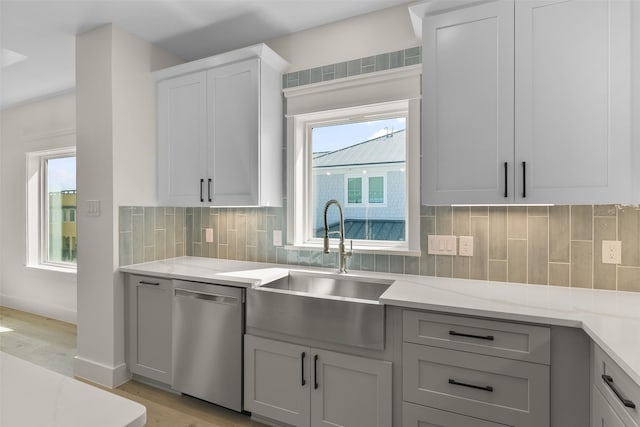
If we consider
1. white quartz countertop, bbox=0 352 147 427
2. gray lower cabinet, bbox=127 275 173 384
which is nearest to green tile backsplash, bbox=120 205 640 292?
gray lower cabinet, bbox=127 275 173 384

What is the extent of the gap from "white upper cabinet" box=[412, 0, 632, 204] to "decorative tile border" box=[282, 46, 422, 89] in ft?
1.31

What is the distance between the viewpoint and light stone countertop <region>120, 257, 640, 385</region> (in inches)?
47.3

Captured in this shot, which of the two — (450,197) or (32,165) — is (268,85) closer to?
(450,197)

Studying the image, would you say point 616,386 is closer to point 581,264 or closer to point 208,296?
point 581,264

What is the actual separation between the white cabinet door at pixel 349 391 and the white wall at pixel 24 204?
3.46 m

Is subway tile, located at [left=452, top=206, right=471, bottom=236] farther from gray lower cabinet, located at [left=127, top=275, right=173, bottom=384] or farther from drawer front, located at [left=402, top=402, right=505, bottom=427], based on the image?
gray lower cabinet, located at [left=127, top=275, right=173, bottom=384]

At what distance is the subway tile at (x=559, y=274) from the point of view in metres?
1.89

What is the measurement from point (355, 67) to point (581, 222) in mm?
1684

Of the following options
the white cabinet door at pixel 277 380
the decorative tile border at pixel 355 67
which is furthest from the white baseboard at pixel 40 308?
the decorative tile border at pixel 355 67

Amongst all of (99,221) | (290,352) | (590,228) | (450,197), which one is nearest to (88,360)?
(99,221)

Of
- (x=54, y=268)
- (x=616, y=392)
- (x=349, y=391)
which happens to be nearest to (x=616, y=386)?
(x=616, y=392)

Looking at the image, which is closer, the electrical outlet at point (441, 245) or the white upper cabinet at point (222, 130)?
the electrical outlet at point (441, 245)

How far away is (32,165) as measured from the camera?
4375 millimetres

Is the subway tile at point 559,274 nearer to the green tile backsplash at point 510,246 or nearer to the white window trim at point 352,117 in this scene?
the green tile backsplash at point 510,246
